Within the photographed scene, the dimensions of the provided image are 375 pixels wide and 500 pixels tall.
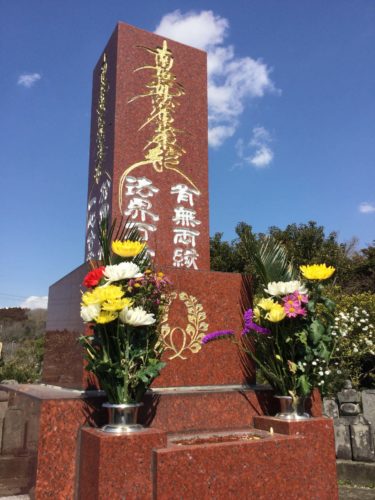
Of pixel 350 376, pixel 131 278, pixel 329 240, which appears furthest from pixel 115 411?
pixel 329 240

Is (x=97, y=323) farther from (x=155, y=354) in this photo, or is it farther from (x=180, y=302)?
(x=180, y=302)

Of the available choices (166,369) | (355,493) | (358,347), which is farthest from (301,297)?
(358,347)

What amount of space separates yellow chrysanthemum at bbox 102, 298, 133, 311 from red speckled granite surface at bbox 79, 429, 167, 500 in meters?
0.71

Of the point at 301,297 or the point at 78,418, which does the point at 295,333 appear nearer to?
the point at 301,297

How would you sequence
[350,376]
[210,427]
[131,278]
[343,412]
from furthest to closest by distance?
[350,376] < [343,412] < [210,427] < [131,278]

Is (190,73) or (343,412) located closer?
(190,73)

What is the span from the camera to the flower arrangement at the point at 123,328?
2680mm

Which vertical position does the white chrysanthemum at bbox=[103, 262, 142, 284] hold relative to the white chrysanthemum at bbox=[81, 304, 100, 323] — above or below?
above

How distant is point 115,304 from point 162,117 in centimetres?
291

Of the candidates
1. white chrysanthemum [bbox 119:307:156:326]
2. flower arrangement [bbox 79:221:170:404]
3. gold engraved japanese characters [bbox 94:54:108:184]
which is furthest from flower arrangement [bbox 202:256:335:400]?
gold engraved japanese characters [bbox 94:54:108:184]

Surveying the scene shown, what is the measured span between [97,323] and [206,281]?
1.40 meters

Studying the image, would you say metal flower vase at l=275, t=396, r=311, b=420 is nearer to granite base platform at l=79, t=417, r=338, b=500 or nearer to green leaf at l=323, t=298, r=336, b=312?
granite base platform at l=79, t=417, r=338, b=500

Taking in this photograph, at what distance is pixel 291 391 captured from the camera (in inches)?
130

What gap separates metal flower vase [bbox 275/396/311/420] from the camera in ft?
10.7
